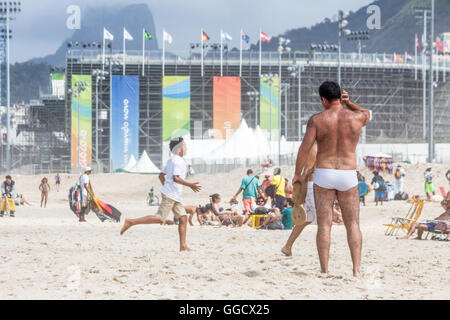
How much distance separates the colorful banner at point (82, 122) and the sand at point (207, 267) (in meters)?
52.2

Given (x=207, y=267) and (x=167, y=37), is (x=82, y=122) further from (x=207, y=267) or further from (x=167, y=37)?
(x=207, y=267)

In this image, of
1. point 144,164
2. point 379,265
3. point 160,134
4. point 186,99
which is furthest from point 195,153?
point 379,265

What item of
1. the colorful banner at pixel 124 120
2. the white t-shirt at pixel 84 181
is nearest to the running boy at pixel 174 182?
the white t-shirt at pixel 84 181

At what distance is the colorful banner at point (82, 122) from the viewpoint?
6556 centimetres

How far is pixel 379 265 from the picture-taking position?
8.67 metres

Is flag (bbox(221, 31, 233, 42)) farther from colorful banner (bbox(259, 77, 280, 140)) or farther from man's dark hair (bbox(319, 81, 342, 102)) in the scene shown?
man's dark hair (bbox(319, 81, 342, 102))

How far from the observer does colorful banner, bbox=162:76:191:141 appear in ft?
220

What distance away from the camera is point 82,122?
→ 68.5 m

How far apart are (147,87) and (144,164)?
16.8m

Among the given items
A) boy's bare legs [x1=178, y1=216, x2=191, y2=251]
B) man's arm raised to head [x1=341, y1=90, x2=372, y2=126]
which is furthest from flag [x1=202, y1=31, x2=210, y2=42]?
man's arm raised to head [x1=341, y1=90, x2=372, y2=126]

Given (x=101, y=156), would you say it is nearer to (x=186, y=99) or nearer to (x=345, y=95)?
(x=186, y=99)

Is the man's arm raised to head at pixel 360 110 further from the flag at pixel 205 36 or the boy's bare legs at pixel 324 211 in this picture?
the flag at pixel 205 36

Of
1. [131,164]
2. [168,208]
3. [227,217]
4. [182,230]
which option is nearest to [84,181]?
[227,217]

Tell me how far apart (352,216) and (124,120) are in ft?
192
